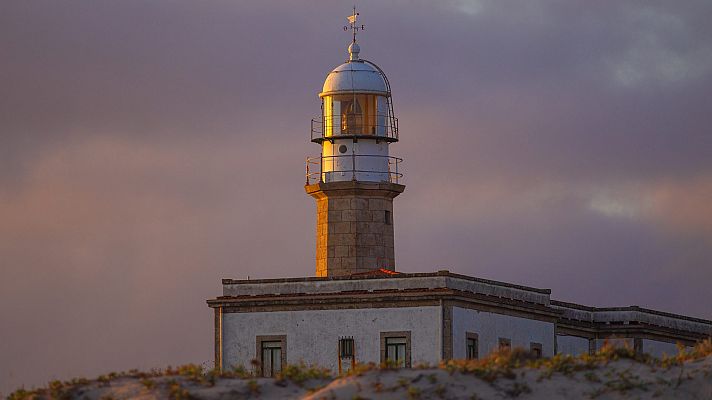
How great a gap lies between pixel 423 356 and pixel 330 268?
11143 millimetres

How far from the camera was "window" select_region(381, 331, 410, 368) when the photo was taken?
61653mm

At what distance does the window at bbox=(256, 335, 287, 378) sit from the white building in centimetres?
3

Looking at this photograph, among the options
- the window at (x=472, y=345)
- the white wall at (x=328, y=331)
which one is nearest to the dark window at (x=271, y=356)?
the white wall at (x=328, y=331)

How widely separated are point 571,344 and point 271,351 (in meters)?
13.9

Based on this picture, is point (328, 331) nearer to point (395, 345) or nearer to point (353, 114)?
point (395, 345)

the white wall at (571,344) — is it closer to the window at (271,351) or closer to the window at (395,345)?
the window at (395,345)

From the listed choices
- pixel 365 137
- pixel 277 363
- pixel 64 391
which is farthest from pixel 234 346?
pixel 64 391

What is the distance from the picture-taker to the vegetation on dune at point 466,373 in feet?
113

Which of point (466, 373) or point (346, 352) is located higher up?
point (346, 352)

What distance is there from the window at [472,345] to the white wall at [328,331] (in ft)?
4.84

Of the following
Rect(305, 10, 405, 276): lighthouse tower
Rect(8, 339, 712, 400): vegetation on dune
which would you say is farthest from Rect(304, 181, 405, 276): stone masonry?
Rect(8, 339, 712, 400): vegetation on dune

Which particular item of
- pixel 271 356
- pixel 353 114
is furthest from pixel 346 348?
pixel 353 114

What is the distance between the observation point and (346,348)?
205ft

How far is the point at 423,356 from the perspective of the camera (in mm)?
61094
